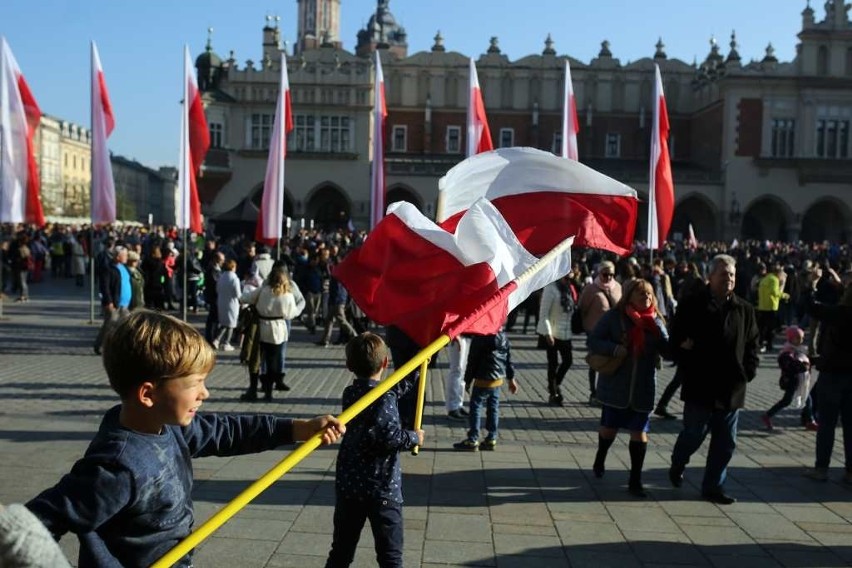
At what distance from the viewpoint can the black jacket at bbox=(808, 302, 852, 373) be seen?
682cm

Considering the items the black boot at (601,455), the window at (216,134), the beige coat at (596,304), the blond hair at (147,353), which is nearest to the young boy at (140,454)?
the blond hair at (147,353)

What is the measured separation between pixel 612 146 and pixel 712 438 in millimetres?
50455

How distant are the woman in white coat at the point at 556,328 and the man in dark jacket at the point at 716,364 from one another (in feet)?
Answer: 12.4

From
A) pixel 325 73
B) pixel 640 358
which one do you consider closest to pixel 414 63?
pixel 325 73

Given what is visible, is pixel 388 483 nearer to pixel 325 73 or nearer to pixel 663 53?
pixel 325 73

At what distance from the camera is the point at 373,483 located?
401cm

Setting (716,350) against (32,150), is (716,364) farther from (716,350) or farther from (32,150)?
(32,150)

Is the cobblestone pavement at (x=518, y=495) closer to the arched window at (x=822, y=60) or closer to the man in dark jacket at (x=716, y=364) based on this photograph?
the man in dark jacket at (x=716, y=364)

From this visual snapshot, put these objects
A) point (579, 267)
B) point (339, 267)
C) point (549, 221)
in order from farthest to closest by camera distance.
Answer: point (579, 267)
point (549, 221)
point (339, 267)

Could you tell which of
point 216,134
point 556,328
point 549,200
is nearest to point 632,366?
point 549,200

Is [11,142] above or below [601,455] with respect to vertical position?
above

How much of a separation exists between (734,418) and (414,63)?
4941 centimetres

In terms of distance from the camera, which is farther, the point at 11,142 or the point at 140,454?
the point at 11,142

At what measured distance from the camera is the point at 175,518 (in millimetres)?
2383
